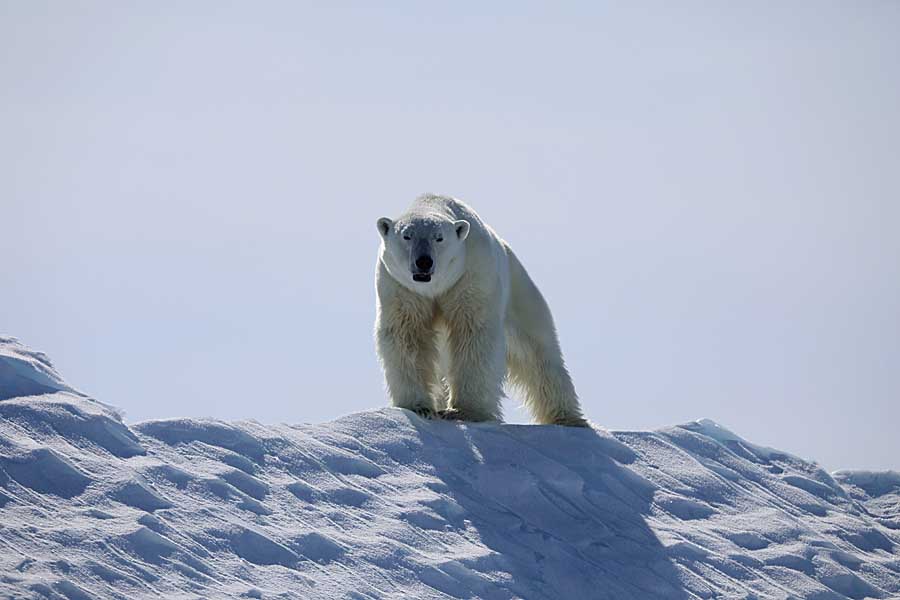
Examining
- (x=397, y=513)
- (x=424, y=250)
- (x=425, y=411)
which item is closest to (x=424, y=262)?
(x=424, y=250)

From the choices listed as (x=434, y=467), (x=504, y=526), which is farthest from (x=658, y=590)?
(x=434, y=467)

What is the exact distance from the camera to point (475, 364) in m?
10.3

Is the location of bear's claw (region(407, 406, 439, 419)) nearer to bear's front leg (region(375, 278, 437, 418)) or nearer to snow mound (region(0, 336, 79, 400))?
bear's front leg (region(375, 278, 437, 418))

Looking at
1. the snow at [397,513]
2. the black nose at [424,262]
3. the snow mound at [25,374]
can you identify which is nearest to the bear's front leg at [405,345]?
the snow at [397,513]

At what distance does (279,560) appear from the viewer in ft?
23.8

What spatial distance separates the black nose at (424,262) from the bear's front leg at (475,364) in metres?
0.73

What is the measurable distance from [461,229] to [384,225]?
24.2 inches

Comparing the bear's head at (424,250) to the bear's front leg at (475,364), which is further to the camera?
the bear's front leg at (475,364)

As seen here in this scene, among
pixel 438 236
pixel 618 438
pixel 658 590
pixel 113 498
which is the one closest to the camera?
pixel 113 498

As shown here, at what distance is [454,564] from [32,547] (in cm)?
248

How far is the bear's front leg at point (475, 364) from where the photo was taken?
404 inches

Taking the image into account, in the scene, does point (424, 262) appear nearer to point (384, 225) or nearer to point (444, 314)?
point (384, 225)

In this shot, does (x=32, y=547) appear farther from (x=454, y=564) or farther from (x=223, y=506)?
(x=454, y=564)

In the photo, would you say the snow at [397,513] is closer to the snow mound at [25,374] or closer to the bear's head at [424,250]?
the snow mound at [25,374]
